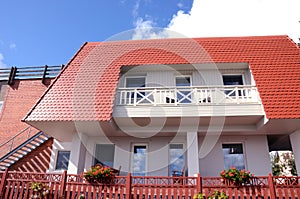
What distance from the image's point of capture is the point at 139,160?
1106 centimetres

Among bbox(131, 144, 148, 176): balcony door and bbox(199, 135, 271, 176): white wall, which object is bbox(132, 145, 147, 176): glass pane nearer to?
bbox(131, 144, 148, 176): balcony door

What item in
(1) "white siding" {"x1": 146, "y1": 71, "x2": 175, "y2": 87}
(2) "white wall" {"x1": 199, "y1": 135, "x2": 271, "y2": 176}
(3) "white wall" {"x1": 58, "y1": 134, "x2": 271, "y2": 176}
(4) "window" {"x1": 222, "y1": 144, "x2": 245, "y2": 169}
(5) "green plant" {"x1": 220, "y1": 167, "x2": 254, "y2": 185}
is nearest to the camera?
(5) "green plant" {"x1": 220, "y1": 167, "x2": 254, "y2": 185}

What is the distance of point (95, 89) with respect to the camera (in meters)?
10.2

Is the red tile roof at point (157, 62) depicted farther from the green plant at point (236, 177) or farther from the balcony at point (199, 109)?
the green plant at point (236, 177)

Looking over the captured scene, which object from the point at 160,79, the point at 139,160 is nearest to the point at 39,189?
the point at 139,160

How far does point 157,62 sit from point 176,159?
4883mm

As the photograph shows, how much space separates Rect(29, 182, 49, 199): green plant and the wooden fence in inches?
2.7

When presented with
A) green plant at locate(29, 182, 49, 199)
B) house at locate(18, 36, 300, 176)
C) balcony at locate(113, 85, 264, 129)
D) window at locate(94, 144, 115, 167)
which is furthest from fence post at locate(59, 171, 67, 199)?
window at locate(94, 144, 115, 167)

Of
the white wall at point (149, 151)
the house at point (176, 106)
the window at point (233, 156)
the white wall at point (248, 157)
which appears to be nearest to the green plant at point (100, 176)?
the house at point (176, 106)

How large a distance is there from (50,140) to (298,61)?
540 inches

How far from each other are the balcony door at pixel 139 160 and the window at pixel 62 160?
4296 millimetres

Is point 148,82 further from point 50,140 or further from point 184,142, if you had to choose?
point 50,140

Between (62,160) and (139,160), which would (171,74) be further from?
(62,160)

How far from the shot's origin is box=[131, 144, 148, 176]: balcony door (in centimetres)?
1084
